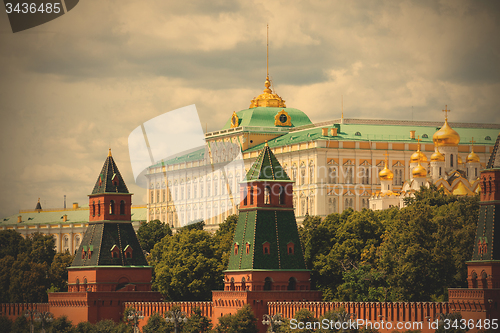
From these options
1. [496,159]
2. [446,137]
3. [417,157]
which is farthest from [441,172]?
[496,159]

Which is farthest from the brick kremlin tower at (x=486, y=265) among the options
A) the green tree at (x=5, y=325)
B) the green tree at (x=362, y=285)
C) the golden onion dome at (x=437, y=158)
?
the golden onion dome at (x=437, y=158)

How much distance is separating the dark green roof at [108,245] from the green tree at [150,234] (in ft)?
160

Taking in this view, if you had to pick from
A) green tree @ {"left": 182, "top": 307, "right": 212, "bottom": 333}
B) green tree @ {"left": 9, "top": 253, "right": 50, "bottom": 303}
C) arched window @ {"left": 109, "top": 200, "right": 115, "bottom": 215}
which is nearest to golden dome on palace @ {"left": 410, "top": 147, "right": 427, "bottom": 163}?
green tree @ {"left": 9, "top": 253, "right": 50, "bottom": 303}

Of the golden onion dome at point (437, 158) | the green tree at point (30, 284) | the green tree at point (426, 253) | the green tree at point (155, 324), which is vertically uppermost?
the golden onion dome at point (437, 158)

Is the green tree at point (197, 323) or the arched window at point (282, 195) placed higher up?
the arched window at point (282, 195)

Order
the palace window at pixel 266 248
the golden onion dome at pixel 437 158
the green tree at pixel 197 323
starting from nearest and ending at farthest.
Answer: the green tree at pixel 197 323
the palace window at pixel 266 248
the golden onion dome at pixel 437 158

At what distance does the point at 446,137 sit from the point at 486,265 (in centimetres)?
8018

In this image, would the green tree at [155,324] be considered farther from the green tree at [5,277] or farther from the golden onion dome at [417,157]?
the golden onion dome at [417,157]

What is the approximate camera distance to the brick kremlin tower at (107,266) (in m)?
125

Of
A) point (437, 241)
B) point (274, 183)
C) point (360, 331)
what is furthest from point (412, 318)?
point (274, 183)

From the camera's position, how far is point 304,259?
114 m

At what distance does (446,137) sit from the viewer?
173750 millimetres

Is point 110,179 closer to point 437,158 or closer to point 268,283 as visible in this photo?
point 268,283

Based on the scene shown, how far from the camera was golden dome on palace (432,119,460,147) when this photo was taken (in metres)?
174
